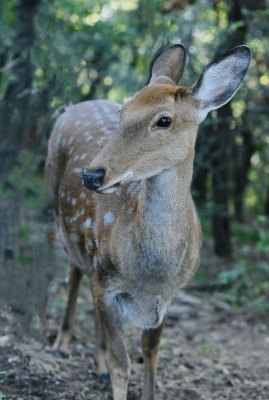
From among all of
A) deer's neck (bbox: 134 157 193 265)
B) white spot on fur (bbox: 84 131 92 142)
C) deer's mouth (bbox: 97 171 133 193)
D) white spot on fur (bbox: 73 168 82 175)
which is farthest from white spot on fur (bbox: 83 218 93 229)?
deer's mouth (bbox: 97 171 133 193)

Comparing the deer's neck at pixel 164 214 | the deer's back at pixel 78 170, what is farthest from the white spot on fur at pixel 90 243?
the deer's neck at pixel 164 214

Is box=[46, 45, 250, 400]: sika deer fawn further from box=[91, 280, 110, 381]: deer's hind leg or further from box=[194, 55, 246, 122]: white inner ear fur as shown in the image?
box=[91, 280, 110, 381]: deer's hind leg

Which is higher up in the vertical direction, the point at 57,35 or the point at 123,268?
the point at 57,35

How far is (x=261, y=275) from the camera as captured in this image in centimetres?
1030

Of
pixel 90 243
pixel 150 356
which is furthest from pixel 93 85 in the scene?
pixel 150 356

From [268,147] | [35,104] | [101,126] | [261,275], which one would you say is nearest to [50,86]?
[35,104]

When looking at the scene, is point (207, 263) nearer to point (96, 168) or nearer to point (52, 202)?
point (52, 202)

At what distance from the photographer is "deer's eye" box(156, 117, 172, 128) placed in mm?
4191

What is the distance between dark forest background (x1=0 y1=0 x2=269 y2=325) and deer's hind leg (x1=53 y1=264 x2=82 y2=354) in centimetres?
19

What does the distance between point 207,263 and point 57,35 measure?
4415 mm

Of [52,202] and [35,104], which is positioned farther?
[35,104]

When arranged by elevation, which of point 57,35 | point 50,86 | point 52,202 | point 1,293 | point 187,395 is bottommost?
point 187,395

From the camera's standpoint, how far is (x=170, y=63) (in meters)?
5.12

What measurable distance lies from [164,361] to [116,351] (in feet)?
5.66
